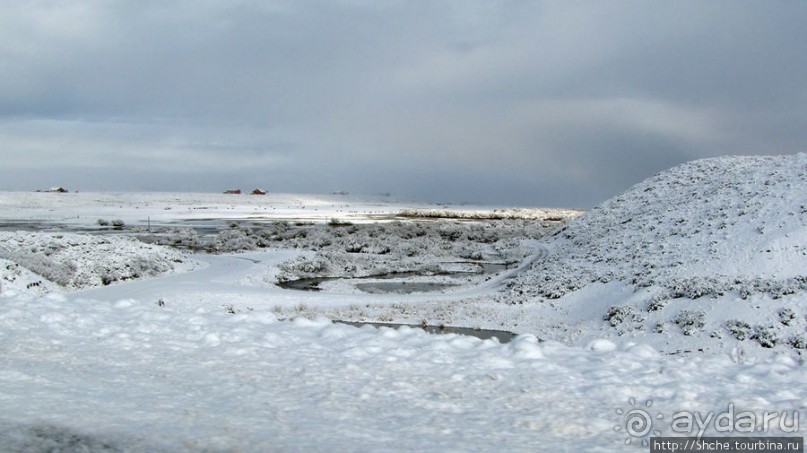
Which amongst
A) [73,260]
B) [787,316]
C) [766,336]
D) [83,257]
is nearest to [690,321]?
[766,336]

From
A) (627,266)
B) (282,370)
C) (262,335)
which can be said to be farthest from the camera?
(627,266)

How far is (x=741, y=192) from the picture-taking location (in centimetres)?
3017

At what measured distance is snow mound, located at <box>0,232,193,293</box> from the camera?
80.0ft

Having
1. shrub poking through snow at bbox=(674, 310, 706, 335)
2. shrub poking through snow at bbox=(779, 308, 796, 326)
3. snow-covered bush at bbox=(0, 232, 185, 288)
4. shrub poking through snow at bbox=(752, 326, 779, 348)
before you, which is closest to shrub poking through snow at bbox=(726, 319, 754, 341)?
shrub poking through snow at bbox=(752, 326, 779, 348)

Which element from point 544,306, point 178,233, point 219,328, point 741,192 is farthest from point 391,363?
point 178,233

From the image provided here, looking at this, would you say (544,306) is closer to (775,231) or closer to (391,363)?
(775,231)

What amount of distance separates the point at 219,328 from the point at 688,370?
22.3 feet

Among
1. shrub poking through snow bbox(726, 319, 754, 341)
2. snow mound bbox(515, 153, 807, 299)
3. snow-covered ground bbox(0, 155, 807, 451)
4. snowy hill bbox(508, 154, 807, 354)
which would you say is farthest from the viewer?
snow mound bbox(515, 153, 807, 299)

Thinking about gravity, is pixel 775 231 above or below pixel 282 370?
Result: above

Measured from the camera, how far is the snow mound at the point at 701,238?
2089 centimetres

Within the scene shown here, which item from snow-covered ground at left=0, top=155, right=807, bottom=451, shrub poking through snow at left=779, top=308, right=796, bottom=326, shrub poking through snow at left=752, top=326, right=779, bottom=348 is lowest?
shrub poking through snow at left=752, top=326, right=779, bottom=348

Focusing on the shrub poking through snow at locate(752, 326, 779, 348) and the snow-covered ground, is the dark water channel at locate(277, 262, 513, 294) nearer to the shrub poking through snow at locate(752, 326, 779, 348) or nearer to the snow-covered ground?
the snow-covered ground

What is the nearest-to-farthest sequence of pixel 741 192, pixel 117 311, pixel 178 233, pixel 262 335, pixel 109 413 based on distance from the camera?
pixel 109 413
pixel 262 335
pixel 117 311
pixel 741 192
pixel 178 233

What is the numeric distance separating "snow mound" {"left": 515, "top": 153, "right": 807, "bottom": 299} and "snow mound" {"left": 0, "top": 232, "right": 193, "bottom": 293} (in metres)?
17.8
